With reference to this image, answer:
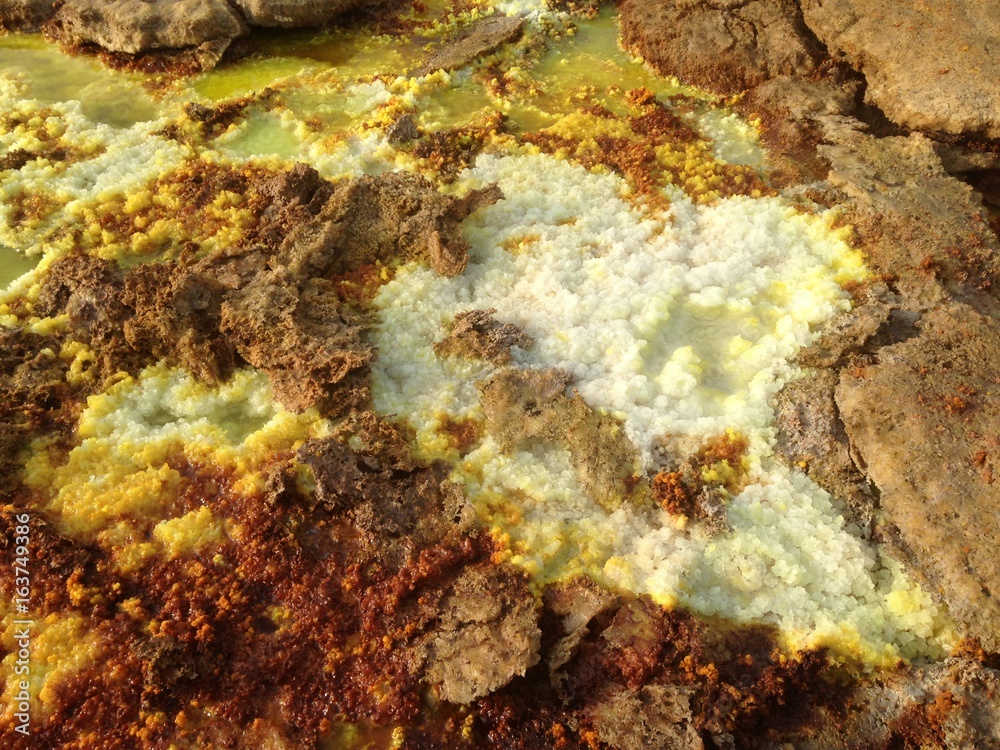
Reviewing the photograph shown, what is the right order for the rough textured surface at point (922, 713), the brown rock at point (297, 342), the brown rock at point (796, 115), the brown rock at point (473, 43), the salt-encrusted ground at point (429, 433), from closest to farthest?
the rough textured surface at point (922, 713)
the salt-encrusted ground at point (429, 433)
the brown rock at point (297, 342)
the brown rock at point (796, 115)
the brown rock at point (473, 43)

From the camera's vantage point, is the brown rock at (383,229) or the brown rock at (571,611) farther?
the brown rock at (383,229)

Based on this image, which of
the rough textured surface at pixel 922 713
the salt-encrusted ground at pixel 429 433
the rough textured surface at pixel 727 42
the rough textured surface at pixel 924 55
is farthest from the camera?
the rough textured surface at pixel 727 42

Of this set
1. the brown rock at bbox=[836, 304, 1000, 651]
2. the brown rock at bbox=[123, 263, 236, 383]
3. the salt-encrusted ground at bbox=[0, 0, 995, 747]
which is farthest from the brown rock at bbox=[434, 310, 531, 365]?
the brown rock at bbox=[836, 304, 1000, 651]

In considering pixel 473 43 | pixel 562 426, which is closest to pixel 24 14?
pixel 473 43

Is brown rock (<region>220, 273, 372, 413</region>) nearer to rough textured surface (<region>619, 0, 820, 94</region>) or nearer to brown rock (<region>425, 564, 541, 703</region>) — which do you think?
brown rock (<region>425, 564, 541, 703</region>)

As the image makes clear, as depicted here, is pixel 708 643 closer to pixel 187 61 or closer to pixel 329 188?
pixel 329 188

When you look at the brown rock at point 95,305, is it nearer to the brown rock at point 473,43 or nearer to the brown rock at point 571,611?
the brown rock at point 571,611

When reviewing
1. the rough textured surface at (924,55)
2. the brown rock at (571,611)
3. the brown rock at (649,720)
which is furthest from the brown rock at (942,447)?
the rough textured surface at (924,55)
